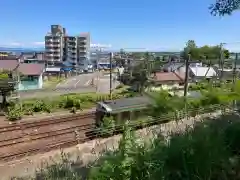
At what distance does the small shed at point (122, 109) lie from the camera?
11352 mm

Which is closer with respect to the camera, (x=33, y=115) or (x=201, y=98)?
(x=201, y=98)

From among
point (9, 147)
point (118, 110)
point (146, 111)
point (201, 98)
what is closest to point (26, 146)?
point (9, 147)

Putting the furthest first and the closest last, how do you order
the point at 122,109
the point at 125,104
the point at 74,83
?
the point at 74,83 → the point at 125,104 → the point at 122,109

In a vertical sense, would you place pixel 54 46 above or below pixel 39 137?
above

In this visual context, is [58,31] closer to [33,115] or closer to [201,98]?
[33,115]

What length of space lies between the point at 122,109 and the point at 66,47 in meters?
62.0

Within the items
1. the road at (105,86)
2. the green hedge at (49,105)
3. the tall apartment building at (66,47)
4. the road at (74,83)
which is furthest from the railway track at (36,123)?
the tall apartment building at (66,47)

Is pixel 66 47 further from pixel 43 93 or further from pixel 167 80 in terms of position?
pixel 43 93

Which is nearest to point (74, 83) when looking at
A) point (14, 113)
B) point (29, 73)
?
point (29, 73)

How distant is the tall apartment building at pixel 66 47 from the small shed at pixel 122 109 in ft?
179

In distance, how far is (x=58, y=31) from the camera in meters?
71.8

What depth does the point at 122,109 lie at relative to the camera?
11.6 meters

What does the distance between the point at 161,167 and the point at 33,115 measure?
51.4 ft

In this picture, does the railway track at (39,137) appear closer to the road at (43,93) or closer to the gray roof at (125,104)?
the gray roof at (125,104)
